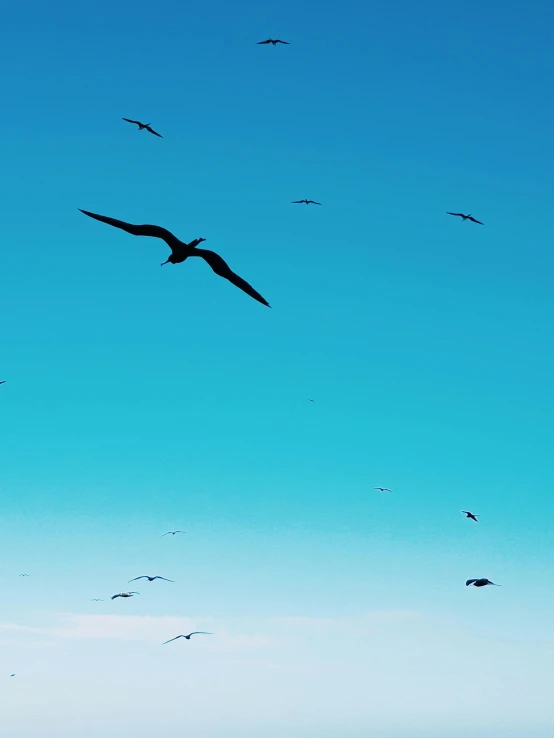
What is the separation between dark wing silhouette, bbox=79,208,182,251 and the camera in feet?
73.7

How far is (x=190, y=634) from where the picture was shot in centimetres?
6188

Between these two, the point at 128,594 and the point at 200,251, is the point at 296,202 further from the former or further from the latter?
the point at 200,251

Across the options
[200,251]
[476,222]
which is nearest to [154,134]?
[476,222]

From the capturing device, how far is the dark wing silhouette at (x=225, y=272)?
76.1 feet

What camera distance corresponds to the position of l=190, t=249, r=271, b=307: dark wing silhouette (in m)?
23.2

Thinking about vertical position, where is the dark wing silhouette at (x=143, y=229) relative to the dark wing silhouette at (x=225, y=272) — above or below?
above

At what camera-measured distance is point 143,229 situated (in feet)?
77.8

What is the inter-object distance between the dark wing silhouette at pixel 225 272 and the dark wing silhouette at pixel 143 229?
101 centimetres

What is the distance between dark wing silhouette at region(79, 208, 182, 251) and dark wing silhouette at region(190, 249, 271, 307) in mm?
1011

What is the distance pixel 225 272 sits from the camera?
2375cm

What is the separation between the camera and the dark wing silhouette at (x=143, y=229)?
22.5m

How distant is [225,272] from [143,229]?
2.38m

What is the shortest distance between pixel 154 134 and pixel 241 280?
41.6 metres

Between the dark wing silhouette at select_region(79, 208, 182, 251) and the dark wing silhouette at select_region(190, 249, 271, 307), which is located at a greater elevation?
the dark wing silhouette at select_region(79, 208, 182, 251)
